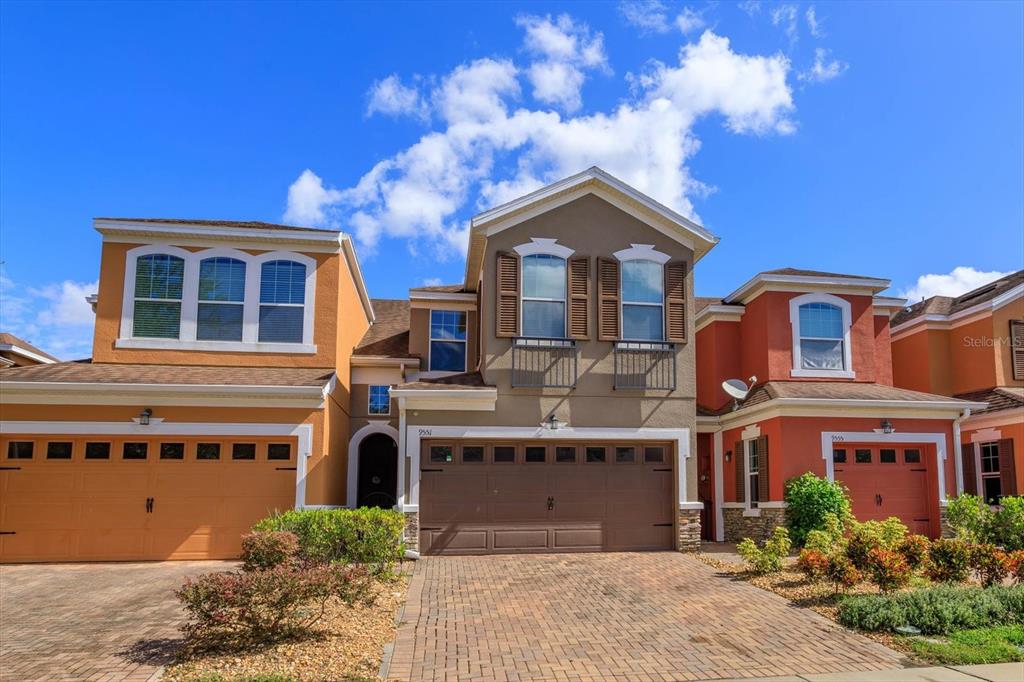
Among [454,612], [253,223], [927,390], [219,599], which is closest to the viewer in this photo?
[219,599]

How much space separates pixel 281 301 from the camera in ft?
54.1

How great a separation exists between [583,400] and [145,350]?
940 cm

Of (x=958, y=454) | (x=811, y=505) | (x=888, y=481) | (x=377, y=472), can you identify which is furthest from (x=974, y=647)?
(x=377, y=472)

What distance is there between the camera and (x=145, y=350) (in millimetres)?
16094

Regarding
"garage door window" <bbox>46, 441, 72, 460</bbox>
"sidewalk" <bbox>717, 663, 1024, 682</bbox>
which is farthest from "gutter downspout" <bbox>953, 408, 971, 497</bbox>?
"garage door window" <bbox>46, 441, 72, 460</bbox>

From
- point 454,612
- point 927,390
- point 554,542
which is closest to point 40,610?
point 454,612

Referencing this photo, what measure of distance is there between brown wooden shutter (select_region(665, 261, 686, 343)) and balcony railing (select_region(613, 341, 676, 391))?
370mm

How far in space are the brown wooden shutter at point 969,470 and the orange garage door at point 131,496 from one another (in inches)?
652

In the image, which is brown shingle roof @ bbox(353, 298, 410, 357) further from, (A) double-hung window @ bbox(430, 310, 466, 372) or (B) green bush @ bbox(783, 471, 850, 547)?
(B) green bush @ bbox(783, 471, 850, 547)

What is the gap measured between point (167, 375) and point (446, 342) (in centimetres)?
687

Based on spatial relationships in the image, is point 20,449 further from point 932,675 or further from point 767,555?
point 932,675

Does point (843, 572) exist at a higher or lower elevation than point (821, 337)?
lower

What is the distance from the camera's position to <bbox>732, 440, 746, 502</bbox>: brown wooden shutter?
17.5 metres

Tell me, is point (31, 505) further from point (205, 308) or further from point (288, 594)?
point (288, 594)
